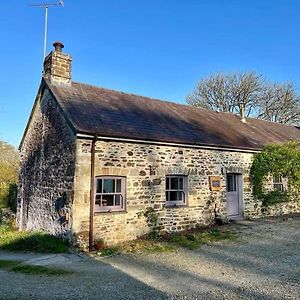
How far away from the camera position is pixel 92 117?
410 inches

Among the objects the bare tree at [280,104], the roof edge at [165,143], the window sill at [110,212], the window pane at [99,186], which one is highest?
the bare tree at [280,104]

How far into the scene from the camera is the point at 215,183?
40.5ft

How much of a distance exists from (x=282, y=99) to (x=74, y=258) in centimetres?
2850

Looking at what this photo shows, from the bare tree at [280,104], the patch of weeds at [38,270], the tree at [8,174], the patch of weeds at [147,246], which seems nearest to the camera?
the patch of weeds at [38,270]

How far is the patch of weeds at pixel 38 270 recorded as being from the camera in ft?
21.6

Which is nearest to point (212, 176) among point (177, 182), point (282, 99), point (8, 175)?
point (177, 182)

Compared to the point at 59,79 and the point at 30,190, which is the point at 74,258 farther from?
the point at 59,79

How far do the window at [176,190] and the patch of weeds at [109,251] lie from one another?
3.00 meters

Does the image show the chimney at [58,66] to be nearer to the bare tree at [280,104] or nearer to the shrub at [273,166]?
the shrub at [273,166]

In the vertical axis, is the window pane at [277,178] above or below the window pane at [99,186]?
above

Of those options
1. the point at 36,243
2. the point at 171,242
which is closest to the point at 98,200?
the point at 36,243

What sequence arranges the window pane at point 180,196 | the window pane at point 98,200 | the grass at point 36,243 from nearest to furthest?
the grass at point 36,243, the window pane at point 98,200, the window pane at point 180,196

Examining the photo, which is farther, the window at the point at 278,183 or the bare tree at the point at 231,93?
the bare tree at the point at 231,93

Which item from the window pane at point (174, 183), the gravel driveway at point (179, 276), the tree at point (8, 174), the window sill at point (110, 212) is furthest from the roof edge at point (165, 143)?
the tree at point (8, 174)
